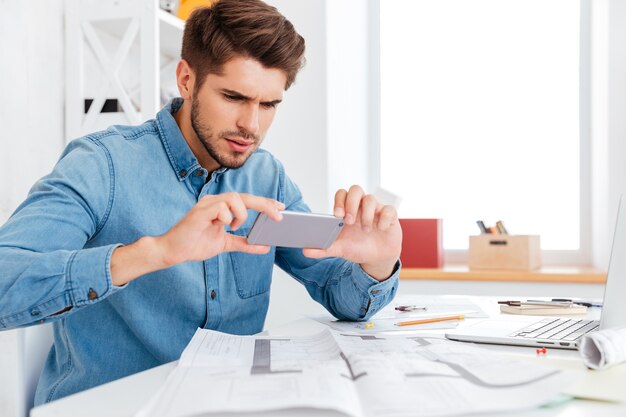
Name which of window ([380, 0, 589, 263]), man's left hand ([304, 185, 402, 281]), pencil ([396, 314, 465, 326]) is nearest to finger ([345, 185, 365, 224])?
man's left hand ([304, 185, 402, 281])

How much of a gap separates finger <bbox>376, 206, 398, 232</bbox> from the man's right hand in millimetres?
263

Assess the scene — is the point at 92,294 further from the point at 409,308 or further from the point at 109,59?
the point at 109,59

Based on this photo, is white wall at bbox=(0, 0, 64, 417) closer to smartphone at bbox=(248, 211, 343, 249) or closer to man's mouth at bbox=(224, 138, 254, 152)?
man's mouth at bbox=(224, 138, 254, 152)

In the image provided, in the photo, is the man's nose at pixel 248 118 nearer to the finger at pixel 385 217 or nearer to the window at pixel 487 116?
the finger at pixel 385 217

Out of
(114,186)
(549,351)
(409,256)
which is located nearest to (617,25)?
(409,256)

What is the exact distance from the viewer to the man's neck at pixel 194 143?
1359 millimetres

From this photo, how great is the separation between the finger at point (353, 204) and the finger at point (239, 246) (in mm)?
144

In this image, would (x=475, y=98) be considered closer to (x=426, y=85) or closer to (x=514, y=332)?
(x=426, y=85)

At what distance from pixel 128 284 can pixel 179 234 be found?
0.27 meters

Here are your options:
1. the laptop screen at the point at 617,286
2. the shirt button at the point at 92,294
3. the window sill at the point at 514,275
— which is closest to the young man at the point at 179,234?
the shirt button at the point at 92,294

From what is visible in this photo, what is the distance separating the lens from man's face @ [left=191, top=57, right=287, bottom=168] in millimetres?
1294

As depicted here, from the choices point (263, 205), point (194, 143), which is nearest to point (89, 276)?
point (263, 205)

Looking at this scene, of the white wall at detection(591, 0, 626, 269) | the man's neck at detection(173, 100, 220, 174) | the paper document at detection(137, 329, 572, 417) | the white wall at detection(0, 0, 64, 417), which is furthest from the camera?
the white wall at detection(591, 0, 626, 269)

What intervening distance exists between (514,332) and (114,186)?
0.74 meters
